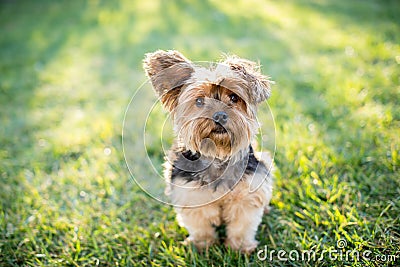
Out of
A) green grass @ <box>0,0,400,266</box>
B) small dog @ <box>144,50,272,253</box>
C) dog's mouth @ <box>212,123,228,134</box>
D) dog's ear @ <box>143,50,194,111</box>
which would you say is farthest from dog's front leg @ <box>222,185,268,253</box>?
dog's ear @ <box>143,50,194,111</box>

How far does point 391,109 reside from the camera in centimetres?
476

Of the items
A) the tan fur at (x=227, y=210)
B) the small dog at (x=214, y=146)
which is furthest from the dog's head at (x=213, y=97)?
the tan fur at (x=227, y=210)

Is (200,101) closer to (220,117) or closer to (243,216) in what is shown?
(220,117)

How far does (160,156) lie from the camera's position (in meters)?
4.53

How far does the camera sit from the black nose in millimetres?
2627

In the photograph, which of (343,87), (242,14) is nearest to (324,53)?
(343,87)

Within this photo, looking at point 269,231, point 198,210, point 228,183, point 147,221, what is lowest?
point 147,221

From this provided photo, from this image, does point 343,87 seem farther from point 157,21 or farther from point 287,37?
point 157,21

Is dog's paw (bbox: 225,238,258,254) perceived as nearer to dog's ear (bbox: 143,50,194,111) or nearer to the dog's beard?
the dog's beard

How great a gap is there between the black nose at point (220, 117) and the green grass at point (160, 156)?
1205 millimetres

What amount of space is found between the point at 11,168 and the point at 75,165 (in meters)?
0.89

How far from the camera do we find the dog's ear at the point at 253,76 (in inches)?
104

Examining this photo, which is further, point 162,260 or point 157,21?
point 157,21

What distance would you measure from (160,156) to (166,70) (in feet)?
6.51
